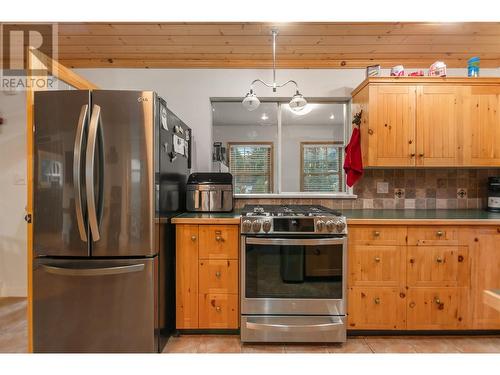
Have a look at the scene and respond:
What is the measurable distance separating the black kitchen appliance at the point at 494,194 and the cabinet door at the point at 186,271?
270 centimetres

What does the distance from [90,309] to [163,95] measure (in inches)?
78.2

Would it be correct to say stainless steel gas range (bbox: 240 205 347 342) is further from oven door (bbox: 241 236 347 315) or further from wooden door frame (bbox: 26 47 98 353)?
wooden door frame (bbox: 26 47 98 353)

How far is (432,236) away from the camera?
6.73ft

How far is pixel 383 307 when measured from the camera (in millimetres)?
2066

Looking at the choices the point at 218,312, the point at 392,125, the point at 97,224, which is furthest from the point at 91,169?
the point at 392,125

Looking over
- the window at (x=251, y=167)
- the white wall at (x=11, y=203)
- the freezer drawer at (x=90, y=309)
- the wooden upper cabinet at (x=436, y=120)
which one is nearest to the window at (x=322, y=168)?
the window at (x=251, y=167)

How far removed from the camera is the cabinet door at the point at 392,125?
236 cm

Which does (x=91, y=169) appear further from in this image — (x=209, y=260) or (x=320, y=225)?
(x=320, y=225)

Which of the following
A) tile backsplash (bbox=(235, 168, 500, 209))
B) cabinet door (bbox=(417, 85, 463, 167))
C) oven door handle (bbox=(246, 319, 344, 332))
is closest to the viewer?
oven door handle (bbox=(246, 319, 344, 332))

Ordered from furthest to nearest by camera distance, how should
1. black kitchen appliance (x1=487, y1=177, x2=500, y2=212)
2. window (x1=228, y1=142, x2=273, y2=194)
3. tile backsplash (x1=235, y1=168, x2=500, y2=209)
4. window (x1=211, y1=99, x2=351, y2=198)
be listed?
window (x1=228, y1=142, x2=273, y2=194)
window (x1=211, y1=99, x2=351, y2=198)
tile backsplash (x1=235, y1=168, x2=500, y2=209)
black kitchen appliance (x1=487, y1=177, x2=500, y2=212)

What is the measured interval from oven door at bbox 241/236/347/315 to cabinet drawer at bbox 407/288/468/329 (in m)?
0.55

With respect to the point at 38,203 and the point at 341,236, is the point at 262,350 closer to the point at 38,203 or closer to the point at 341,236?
the point at 341,236

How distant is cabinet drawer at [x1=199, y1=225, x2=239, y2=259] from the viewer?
2059 mm

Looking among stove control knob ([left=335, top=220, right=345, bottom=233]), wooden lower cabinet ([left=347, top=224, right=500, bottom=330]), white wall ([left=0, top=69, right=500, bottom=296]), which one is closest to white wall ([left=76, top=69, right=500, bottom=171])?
white wall ([left=0, top=69, right=500, bottom=296])
